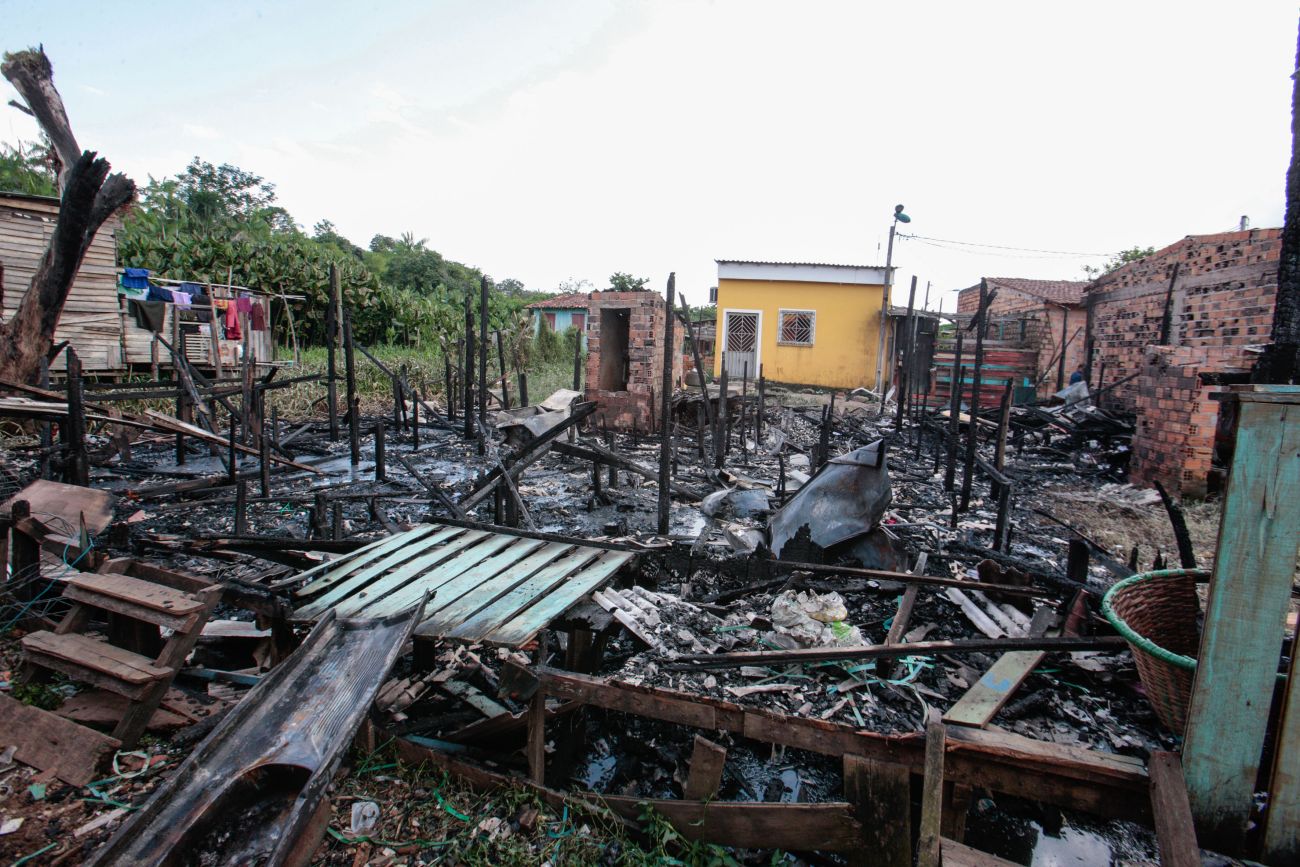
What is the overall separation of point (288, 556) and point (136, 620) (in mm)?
812

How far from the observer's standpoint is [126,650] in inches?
115

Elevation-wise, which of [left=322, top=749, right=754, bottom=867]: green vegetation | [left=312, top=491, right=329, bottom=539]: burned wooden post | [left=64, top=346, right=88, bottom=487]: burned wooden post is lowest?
[left=322, top=749, right=754, bottom=867]: green vegetation

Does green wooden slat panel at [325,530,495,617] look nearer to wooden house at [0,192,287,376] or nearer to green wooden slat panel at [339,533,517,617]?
green wooden slat panel at [339,533,517,617]

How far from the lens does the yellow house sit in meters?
17.9

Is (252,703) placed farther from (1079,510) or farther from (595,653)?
(1079,510)

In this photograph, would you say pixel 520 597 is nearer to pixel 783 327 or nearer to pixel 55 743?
pixel 55 743

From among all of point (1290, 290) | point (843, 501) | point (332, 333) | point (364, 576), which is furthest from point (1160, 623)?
point (332, 333)

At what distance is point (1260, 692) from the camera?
70.5 inches

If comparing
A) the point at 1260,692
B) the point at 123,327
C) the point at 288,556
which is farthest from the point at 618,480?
the point at 123,327

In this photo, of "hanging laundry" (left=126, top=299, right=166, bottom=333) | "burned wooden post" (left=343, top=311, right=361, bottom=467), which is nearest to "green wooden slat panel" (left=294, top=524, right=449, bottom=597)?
"burned wooden post" (left=343, top=311, right=361, bottom=467)

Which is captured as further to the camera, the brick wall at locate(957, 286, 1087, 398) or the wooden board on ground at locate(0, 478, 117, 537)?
the brick wall at locate(957, 286, 1087, 398)

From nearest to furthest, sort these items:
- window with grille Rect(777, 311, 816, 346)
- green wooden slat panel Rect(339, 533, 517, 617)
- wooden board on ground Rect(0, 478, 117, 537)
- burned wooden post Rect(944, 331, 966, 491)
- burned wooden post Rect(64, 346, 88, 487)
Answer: green wooden slat panel Rect(339, 533, 517, 617) → wooden board on ground Rect(0, 478, 117, 537) → burned wooden post Rect(64, 346, 88, 487) → burned wooden post Rect(944, 331, 966, 491) → window with grille Rect(777, 311, 816, 346)

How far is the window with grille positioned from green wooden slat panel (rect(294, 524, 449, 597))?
15.6m

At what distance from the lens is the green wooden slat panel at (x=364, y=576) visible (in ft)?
9.91
